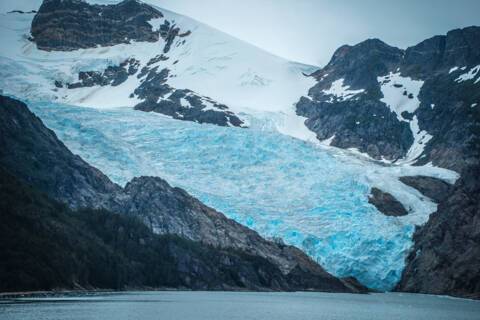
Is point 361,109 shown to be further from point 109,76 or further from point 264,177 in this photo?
point 109,76

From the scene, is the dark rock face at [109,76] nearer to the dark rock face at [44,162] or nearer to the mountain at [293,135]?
the mountain at [293,135]

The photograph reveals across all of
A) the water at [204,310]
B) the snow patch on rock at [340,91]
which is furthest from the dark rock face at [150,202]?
the snow patch on rock at [340,91]

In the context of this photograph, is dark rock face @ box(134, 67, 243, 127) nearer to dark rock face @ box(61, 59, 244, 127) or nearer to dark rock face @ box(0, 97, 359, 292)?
dark rock face @ box(61, 59, 244, 127)

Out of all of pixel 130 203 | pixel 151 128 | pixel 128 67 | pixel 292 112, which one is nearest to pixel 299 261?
pixel 130 203

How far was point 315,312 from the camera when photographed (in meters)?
57.7

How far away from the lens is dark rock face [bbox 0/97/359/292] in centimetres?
8894

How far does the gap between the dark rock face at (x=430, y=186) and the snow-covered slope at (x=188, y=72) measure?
3815 centimetres

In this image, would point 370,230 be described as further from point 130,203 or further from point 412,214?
point 130,203

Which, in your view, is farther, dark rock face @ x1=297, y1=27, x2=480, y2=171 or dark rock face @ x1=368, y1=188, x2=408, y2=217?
dark rock face @ x1=297, y1=27, x2=480, y2=171

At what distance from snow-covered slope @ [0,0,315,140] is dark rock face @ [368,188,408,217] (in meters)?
45.3

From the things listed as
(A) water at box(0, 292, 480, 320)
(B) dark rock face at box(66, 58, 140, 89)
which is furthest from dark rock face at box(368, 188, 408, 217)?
(B) dark rock face at box(66, 58, 140, 89)

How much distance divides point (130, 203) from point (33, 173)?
13215mm

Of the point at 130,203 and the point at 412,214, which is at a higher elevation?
the point at 412,214

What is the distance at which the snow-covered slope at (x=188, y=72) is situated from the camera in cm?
15438
